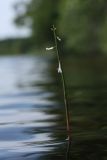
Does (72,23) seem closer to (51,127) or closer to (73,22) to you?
(73,22)

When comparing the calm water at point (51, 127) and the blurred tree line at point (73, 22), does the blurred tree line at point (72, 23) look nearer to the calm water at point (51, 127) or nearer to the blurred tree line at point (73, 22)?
the blurred tree line at point (73, 22)

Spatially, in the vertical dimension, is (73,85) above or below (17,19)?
below

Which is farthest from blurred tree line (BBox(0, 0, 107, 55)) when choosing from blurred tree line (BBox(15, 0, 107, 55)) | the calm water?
the calm water

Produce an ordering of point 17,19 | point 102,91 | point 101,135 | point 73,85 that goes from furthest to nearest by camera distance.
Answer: point 17,19, point 73,85, point 102,91, point 101,135

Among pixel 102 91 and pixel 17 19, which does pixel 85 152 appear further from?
→ pixel 17 19

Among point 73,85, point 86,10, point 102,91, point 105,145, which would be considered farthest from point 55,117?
point 86,10

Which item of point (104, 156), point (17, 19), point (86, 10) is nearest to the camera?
point (104, 156)

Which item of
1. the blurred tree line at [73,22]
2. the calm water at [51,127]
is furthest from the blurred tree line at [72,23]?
the calm water at [51,127]

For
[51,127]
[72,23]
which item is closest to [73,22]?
[72,23]

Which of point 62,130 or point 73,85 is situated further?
point 73,85
